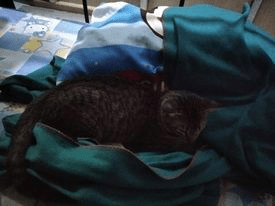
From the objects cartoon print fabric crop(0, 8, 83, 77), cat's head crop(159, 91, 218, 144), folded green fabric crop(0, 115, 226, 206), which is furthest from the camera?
cartoon print fabric crop(0, 8, 83, 77)

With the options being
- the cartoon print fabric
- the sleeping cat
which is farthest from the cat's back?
the cartoon print fabric

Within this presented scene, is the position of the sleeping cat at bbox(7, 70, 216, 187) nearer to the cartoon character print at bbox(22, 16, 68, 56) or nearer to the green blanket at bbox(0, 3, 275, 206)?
the green blanket at bbox(0, 3, 275, 206)

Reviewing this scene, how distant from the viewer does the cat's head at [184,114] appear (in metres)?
0.83

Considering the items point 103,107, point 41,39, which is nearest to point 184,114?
point 103,107

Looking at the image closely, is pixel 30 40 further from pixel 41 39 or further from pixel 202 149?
pixel 202 149

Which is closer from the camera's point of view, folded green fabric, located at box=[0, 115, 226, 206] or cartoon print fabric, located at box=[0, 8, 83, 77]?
folded green fabric, located at box=[0, 115, 226, 206]

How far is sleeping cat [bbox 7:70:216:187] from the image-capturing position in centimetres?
78

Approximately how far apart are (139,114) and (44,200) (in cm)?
37

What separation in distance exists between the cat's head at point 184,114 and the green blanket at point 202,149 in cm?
3

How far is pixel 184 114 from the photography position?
88 cm

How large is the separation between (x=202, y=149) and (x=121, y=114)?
26 centimetres

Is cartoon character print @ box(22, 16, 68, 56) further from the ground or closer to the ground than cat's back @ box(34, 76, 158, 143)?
closer to the ground

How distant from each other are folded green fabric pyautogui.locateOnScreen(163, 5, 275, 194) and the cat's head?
0.10 feet

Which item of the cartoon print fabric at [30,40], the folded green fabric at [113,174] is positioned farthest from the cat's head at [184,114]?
the cartoon print fabric at [30,40]
